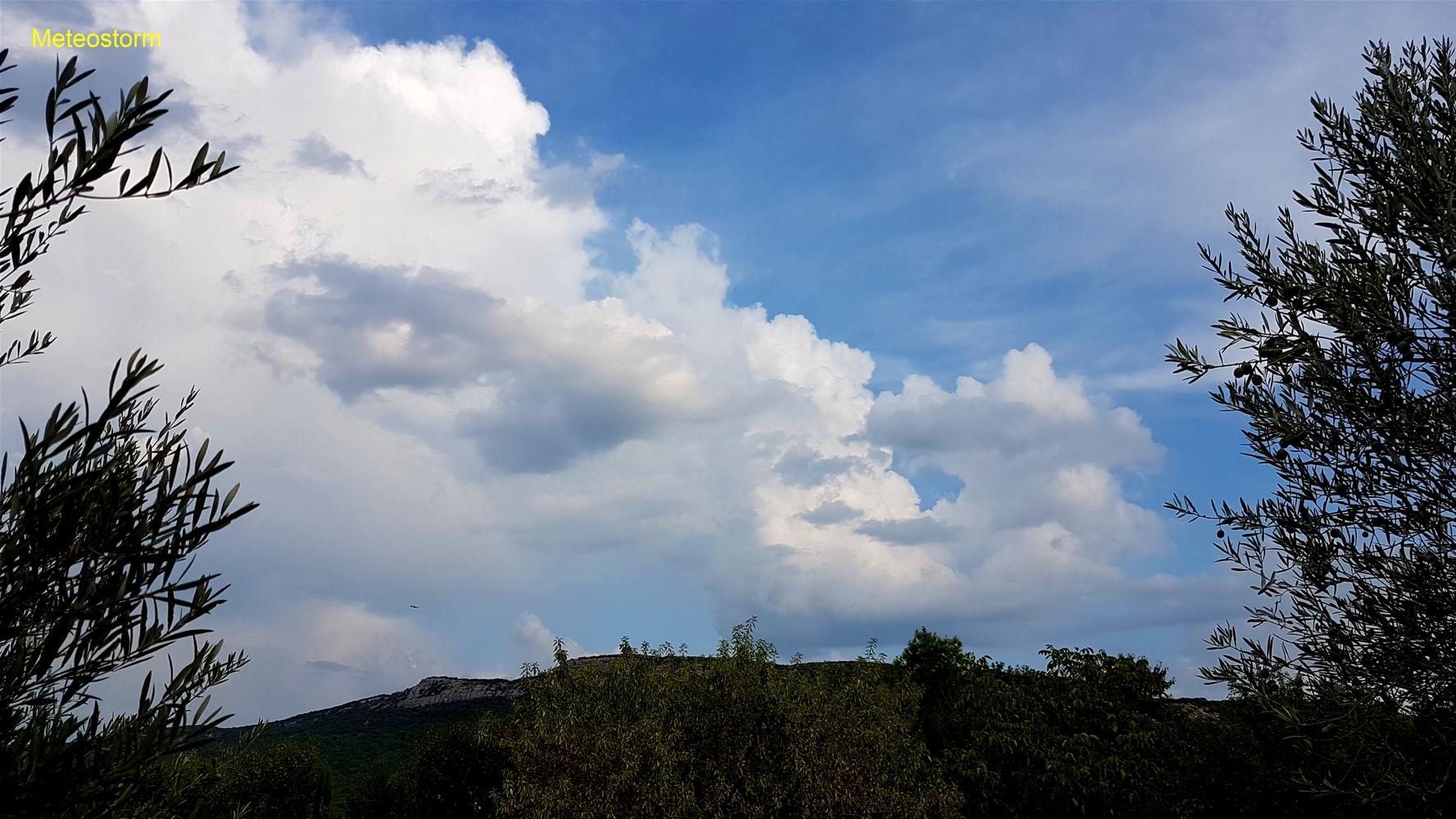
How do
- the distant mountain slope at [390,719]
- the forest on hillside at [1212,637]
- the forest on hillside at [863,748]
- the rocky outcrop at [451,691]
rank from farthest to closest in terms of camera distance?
the rocky outcrop at [451,691], the distant mountain slope at [390,719], the forest on hillside at [863,748], the forest on hillside at [1212,637]

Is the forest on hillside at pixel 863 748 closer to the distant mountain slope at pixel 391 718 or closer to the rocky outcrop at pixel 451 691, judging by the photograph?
the distant mountain slope at pixel 391 718

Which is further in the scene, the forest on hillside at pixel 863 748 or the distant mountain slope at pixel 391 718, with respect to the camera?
the distant mountain slope at pixel 391 718

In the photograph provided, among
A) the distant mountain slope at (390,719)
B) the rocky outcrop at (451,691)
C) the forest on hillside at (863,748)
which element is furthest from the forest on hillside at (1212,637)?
the rocky outcrop at (451,691)

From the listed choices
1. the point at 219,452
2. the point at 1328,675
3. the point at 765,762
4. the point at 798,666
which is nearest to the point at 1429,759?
the point at 1328,675

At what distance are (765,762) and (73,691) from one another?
74.9 ft

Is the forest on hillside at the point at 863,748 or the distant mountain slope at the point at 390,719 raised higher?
the distant mountain slope at the point at 390,719

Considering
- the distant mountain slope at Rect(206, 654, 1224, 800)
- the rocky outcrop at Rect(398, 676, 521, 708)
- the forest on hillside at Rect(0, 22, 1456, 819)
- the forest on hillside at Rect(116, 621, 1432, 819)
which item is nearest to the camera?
the forest on hillside at Rect(0, 22, 1456, 819)

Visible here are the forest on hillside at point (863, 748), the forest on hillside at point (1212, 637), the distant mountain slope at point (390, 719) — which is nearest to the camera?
the forest on hillside at point (1212, 637)

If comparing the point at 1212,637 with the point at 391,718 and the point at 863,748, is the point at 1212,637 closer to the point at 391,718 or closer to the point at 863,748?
the point at 863,748

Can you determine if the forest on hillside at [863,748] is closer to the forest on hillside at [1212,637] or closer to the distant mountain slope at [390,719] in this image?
the forest on hillside at [1212,637]

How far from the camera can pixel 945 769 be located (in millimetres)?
35156

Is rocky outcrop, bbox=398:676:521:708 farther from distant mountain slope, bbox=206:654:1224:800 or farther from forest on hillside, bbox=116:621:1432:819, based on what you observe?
forest on hillside, bbox=116:621:1432:819

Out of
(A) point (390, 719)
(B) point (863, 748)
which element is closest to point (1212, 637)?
(B) point (863, 748)

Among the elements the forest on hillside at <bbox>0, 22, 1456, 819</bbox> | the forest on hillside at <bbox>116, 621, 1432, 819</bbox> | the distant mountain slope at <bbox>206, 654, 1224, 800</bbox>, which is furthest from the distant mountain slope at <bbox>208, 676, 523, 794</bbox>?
the forest on hillside at <bbox>0, 22, 1456, 819</bbox>
